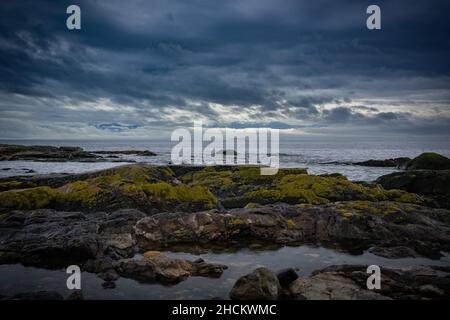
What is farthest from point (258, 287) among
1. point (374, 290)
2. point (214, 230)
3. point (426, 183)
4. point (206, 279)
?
point (426, 183)

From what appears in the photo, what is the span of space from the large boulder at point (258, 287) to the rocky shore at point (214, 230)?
0.08 feet

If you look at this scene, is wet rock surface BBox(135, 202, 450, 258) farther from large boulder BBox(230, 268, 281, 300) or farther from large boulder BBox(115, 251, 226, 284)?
large boulder BBox(230, 268, 281, 300)

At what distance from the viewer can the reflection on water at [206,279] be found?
310 inches

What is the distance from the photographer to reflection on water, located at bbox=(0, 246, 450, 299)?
25.8ft

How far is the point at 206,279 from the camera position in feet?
28.5

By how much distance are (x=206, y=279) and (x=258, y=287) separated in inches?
67.4

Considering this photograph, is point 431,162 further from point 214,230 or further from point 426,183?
point 214,230

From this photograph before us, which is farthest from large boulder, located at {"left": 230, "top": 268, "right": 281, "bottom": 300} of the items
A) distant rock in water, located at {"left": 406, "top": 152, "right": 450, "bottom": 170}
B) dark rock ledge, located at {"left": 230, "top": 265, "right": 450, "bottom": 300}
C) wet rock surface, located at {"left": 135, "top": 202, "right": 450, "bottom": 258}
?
distant rock in water, located at {"left": 406, "top": 152, "right": 450, "bottom": 170}

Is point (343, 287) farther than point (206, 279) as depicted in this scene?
No

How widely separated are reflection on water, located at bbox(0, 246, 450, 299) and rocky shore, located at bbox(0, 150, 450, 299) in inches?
12.3

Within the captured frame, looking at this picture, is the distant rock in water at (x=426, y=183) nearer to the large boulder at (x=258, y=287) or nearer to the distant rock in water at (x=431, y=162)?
the distant rock in water at (x=431, y=162)

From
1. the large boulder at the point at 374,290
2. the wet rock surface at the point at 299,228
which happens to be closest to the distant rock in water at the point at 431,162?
the wet rock surface at the point at 299,228
